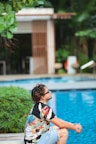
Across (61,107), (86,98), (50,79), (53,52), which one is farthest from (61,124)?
(53,52)

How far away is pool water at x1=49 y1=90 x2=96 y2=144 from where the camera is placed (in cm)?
689

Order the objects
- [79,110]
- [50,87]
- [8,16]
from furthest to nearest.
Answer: [50,87] → [79,110] → [8,16]

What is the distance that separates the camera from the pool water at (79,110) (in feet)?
22.6

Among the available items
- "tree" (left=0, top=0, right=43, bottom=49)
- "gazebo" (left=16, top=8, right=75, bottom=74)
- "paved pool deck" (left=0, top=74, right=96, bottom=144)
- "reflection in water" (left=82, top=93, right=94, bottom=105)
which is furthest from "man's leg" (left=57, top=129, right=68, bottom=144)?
"gazebo" (left=16, top=8, right=75, bottom=74)

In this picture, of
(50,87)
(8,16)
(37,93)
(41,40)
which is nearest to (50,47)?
(41,40)

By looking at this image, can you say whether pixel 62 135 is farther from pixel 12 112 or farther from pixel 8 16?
pixel 12 112

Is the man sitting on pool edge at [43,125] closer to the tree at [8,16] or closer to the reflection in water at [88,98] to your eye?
the tree at [8,16]

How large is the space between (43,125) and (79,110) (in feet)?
18.3

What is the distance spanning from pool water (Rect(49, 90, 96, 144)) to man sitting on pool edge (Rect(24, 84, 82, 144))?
5.40 feet

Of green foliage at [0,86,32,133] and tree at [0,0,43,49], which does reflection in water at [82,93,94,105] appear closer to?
green foliage at [0,86,32,133]

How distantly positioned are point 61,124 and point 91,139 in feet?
6.20

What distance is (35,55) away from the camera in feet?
69.9

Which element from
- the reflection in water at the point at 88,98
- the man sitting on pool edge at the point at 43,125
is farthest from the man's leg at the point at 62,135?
the reflection in water at the point at 88,98

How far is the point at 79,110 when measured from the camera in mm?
10375
